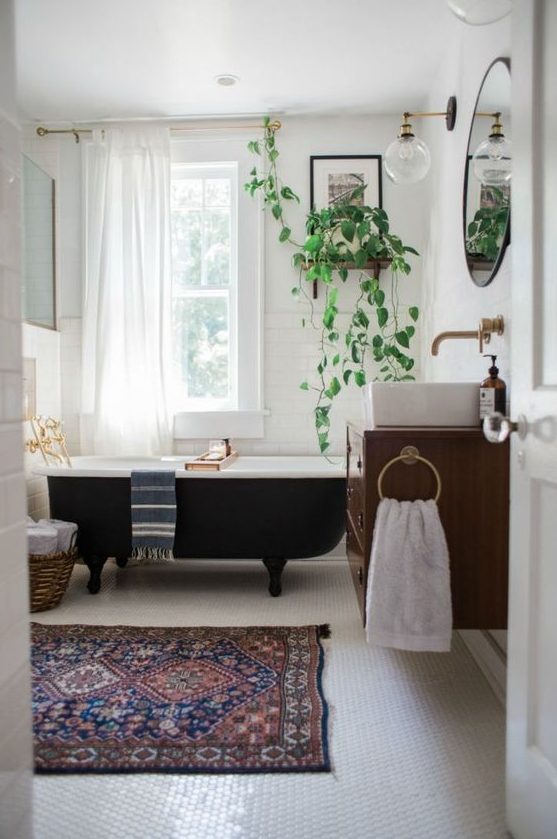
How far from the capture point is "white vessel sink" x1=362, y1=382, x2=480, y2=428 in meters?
2.08

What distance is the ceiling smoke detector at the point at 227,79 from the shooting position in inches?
136

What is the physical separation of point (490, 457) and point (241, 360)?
91.0 inches

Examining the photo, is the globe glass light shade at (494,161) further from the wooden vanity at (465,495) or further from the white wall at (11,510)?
the white wall at (11,510)

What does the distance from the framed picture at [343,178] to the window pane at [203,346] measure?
89 cm

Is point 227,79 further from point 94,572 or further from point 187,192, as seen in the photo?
point 94,572

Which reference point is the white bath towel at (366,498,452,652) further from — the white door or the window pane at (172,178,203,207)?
the window pane at (172,178,203,207)

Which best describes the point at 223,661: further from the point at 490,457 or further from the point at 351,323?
the point at 351,323

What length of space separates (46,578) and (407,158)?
8.32ft

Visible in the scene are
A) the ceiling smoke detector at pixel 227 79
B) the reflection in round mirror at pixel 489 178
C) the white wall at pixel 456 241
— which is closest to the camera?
the reflection in round mirror at pixel 489 178

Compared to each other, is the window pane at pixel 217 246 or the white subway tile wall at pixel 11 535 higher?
the window pane at pixel 217 246

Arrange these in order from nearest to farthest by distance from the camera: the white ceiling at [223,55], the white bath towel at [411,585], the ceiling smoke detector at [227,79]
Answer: the white bath towel at [411,585], the white ceiling at [223,55], the ceiling smoke detector at [227,79]

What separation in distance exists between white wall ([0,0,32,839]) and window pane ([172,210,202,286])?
311cm

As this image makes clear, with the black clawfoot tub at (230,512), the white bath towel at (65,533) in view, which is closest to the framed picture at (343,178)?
the black clawfoot tub at (230,512)

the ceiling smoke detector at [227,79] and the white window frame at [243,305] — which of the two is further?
the white window frame at [243,305]
